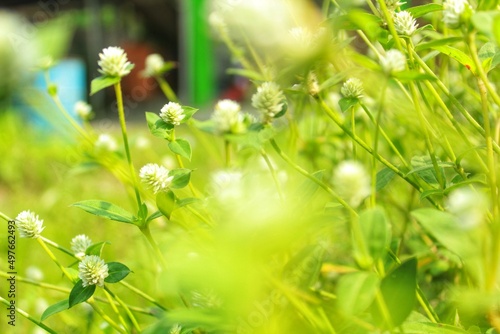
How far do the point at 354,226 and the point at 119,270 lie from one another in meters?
0.33

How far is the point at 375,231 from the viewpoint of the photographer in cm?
48

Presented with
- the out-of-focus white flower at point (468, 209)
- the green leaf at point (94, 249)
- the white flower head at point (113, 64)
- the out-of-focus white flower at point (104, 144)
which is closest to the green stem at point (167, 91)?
the out-of-focus white flower at point (104, 144)

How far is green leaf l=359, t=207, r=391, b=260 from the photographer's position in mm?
474

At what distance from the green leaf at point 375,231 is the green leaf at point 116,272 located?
32 centimetres

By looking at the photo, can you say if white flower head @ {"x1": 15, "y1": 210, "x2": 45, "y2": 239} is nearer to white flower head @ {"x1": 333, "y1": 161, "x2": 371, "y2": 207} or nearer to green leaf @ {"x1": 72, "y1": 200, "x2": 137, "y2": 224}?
green leaf @ {"x1": 72, "y1": 200, "x2": 137, "y2": 224}

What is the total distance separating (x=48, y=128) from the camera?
3.99m

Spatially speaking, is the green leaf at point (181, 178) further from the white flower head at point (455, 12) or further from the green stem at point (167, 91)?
the green stem at point (167, 91)

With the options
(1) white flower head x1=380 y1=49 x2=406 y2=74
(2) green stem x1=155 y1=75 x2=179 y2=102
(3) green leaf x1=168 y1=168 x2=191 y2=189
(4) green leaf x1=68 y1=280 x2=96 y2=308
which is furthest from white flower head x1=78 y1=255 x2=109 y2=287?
(2) green stem x1=155 y1=75 x2=179 y2=102

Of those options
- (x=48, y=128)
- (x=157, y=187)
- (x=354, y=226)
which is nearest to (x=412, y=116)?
(x=157, y=187)

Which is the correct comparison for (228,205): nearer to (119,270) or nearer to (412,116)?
(119,270)

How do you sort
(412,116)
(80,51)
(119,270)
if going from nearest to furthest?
1. (119,270)
2. (412,116)
3. (80,51)

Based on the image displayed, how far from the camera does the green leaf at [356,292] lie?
46 centimetres

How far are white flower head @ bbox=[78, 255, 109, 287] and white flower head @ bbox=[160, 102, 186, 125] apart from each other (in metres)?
0.17

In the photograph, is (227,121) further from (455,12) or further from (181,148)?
(455,12)
